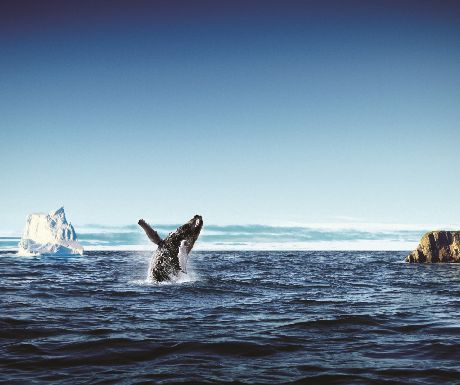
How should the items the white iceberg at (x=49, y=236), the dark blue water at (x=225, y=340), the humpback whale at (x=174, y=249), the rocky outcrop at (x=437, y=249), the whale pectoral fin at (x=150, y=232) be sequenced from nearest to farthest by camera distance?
1. the dark blue water at (x=225, y=340)
2. the whale pectoral fin at (x=150, y=232)
3. the humpback whale at (x=174, y=249)
4. the rocky outcrop at (x=437, y=249)
5. the white iceberg at (x=49, y=236)

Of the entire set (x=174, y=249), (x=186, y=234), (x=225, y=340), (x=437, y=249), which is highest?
(x=186, y=234)

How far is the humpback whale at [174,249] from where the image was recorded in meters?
18.3

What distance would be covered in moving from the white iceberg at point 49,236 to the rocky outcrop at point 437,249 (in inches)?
2461

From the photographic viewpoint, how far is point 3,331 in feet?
29.3

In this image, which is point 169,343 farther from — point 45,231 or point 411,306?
point 45,231

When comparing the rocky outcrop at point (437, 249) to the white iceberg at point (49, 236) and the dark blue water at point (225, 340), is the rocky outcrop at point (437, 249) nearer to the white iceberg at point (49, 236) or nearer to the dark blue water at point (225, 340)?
the white iceberg at point (49, 236)

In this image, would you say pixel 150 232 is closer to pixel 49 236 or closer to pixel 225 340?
pixel 225 340

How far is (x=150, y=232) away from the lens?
688 inches

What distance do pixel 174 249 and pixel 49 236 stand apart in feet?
243

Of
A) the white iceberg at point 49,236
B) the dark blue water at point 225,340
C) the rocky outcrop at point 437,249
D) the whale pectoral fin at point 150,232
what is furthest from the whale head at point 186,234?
the white iceberg at point 49,236

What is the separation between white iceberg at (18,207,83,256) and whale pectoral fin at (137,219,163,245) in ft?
237

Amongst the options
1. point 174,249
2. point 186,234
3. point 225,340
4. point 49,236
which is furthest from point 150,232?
point 49,236

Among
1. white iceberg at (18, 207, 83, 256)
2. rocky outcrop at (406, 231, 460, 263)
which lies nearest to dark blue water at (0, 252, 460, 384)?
rocky outcrop at (406, 231, 460, 263)

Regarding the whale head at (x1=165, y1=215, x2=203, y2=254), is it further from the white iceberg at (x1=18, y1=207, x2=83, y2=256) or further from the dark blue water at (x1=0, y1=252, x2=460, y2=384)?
the white iceberg at (x1=18, y1=207, x2=83, y2=256)
